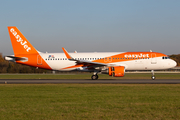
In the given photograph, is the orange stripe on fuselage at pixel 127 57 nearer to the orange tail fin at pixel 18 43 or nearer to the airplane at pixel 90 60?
the airplane at pixel 90 60

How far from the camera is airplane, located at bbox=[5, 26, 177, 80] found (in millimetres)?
32719

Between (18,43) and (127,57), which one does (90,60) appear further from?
(18,43)

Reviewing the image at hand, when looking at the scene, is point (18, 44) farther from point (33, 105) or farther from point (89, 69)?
point (33, 105)

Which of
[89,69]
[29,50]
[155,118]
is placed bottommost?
[155,118]

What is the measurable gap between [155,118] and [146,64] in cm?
2458

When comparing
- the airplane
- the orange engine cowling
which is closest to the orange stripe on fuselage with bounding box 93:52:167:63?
the airplane

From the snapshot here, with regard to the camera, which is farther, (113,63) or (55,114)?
(113,63)

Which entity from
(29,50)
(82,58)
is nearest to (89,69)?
(82,58)

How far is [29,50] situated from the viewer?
1387 inches

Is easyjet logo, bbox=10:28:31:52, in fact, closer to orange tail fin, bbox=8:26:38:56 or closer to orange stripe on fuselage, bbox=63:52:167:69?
orange tail fin, bbox=8:26:38:56

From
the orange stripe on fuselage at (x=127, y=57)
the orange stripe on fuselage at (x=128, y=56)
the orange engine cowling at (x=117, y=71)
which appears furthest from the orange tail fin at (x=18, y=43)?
the orange engine cowling at (x=117, y=71)

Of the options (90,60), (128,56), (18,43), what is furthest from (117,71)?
(18,43)

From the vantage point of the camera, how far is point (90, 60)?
33.9 meters

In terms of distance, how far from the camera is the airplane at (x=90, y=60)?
107 feet
